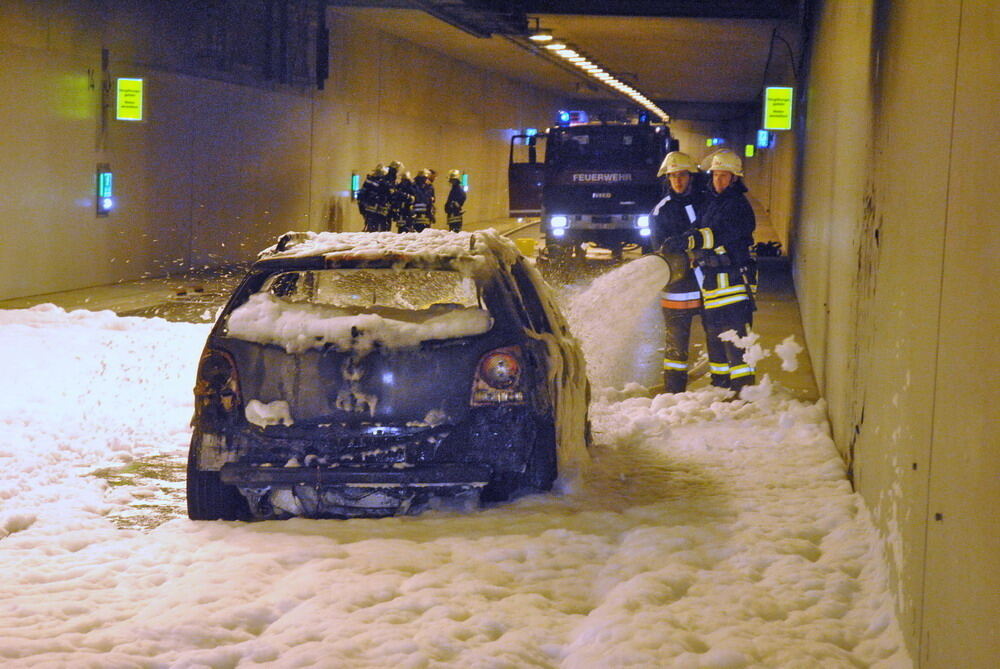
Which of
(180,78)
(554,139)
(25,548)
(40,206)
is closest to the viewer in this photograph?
(25,548)

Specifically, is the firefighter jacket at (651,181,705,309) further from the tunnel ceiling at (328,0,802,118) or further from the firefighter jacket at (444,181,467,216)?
the firefighter jacket at (444,181,467,216)

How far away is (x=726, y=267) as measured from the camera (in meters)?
9.89

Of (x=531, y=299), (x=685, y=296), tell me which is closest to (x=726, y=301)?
(x=685, y=296)

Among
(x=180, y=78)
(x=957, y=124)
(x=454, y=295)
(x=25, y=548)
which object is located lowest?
(x=25, y=548)

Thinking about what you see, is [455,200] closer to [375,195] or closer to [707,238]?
[375,195]

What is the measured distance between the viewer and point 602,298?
1187cm

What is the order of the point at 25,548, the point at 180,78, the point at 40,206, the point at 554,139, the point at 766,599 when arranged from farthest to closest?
the point at 554,139 < the point at 180,78 < the point at 40,206 < the point at 25,548 < the point at 766,599

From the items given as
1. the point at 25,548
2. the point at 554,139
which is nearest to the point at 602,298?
the point at 25,548

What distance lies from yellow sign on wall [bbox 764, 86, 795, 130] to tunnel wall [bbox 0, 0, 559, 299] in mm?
9946

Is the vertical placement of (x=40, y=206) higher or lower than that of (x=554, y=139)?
lower

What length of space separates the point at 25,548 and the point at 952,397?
412cm

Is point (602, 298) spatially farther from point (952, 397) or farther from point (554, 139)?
point (554, 139)

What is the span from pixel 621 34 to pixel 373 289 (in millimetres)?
20196

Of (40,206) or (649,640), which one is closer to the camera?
(649,640)
